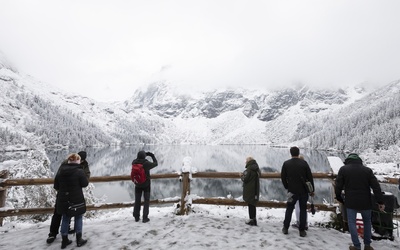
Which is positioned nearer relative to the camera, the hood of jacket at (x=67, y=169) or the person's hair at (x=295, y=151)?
the hood of jacket at (x=67, y=169)

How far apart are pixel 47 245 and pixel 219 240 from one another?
4474 mm

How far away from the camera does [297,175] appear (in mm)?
6930

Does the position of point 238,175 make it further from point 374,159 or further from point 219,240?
point 374,159

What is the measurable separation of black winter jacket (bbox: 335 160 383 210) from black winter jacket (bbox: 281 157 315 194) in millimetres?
1000

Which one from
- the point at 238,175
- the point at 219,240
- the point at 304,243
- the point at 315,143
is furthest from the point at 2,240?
the point at 315,143

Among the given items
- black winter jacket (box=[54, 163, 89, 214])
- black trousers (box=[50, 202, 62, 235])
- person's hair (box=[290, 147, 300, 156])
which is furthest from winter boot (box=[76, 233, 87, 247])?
person's hair (box=[290, 147, 300, 156])

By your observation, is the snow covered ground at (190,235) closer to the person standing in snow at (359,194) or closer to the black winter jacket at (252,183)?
the person standing in snow at (359,194)

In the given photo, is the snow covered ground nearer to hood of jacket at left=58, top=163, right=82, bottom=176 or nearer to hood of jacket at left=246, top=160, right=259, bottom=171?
hood of jacket at left=246, top=160, right=259, bottom=171

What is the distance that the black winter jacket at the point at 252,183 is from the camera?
7.67m

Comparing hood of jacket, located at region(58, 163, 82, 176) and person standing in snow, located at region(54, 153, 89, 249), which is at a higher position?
hood of jacket, located at region(58, 163, 82, 176)

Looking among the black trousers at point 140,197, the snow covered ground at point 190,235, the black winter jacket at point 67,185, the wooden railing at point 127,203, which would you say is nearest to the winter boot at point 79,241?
the snow covered ground at point 190,235

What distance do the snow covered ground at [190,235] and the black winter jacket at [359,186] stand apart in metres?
1.29

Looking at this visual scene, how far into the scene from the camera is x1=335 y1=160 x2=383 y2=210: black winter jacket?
19.0 feet

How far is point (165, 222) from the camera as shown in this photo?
26.4 feet
